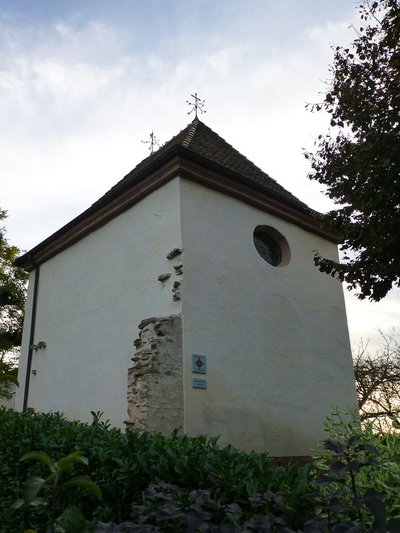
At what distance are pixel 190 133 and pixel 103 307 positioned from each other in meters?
4.32

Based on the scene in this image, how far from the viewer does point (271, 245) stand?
34.6 feet

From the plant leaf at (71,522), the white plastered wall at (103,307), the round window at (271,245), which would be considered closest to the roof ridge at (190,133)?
the white plastered wall at (103,307)

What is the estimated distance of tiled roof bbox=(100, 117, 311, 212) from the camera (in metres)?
10.3

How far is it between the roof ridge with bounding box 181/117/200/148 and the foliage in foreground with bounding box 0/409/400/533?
6.92 meters

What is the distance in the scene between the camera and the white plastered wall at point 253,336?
801 centimetres

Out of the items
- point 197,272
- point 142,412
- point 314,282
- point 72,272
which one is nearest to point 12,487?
point 142,412

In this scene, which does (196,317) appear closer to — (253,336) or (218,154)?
(253,336)

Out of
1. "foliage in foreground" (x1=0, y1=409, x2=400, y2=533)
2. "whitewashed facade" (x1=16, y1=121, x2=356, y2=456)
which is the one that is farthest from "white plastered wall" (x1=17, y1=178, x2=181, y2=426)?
"foliage in foreground" (x1=0, y1=409, x2=400, y2=533)

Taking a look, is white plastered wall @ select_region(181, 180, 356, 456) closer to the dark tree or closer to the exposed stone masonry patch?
the exposed stone masonry patch

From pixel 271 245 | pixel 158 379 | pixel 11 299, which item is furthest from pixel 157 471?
pixel 11 299

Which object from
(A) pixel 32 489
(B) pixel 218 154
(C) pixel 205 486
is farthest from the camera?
(B) pixel 218 154

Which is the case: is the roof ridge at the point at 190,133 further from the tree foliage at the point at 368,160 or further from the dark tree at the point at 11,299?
the dark tree at the point at 11,299

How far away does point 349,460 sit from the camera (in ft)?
7.60

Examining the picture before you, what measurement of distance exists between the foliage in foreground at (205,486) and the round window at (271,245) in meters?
6.25
